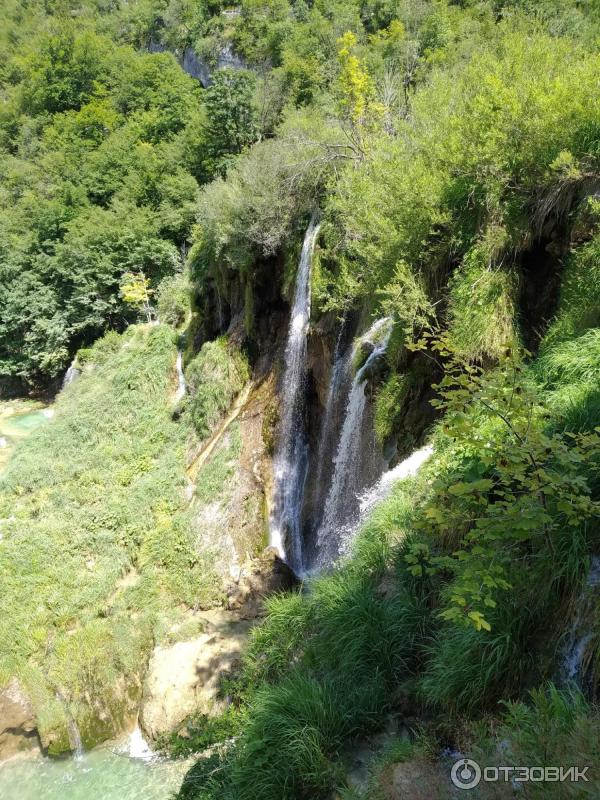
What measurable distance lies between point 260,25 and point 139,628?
3424cm

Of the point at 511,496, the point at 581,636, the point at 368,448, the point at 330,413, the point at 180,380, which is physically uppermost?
the point at 511,496

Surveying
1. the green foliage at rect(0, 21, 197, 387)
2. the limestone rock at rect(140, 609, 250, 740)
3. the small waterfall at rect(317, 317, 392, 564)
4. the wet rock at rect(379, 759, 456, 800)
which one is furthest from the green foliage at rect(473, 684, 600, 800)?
the green foliage at rect(0, 21, 197, 387)

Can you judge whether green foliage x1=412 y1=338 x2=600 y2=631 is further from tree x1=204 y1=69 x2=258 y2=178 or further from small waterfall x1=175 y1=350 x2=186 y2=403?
tree x1=204 y1=69 x2=258 y2=178

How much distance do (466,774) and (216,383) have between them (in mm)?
11627

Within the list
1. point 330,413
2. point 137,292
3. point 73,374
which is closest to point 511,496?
point 330,413

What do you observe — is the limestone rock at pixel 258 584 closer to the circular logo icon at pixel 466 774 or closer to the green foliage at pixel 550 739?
the circular logo icon at pixel 466 774

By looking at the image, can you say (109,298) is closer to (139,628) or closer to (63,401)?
(63,401)

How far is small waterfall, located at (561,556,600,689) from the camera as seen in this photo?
10.1 feet

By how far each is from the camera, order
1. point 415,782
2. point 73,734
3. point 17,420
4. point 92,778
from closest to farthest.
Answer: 1. point 415,782
2. point 92,778
3. point 73,734
4. point 17,420

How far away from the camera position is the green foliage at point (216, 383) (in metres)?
13.5

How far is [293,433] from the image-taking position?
11305mm

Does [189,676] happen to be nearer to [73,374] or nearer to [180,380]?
[180,380]

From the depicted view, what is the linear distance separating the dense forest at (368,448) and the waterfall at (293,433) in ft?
0.39

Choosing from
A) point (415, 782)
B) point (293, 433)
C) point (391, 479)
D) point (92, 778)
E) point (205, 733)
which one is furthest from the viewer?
point (293, 433)
